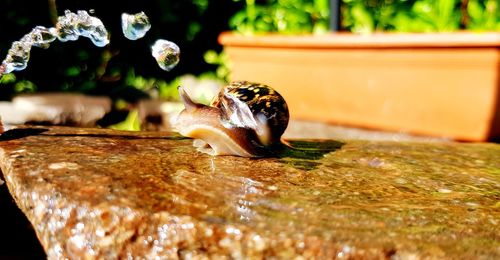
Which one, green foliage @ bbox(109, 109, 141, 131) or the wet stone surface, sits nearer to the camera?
the wet stone surface

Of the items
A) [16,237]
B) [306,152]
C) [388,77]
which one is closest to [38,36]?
[16,237]

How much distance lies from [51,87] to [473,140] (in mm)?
2576

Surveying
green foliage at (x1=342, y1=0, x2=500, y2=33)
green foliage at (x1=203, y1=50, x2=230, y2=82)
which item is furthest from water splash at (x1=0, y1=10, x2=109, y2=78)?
green foliage at (x1=203, y1=50, x2=230, y2=82)

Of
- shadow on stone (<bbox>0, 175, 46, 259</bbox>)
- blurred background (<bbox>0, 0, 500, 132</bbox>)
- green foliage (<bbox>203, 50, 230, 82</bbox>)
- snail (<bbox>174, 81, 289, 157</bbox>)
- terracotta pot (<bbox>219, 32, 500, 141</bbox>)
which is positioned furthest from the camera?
green foliage (<bbox>203, 50, 230, 82</bbox>)

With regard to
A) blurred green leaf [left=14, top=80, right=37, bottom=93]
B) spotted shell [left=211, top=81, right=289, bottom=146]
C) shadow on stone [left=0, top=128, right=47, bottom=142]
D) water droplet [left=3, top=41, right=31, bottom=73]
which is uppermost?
water droplet [left=3, top=41, right=31, bottom=73]

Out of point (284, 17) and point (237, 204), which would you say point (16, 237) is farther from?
point (284, 17)

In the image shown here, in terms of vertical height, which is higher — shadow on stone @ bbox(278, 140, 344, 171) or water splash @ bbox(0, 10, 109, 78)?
water splash @ bbox(0, 10, 109, 78)

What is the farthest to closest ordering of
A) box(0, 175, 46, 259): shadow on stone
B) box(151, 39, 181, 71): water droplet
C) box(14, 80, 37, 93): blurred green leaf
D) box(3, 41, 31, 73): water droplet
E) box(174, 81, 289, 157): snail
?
box(14, 80, 37, 93): blurred green leaf, box(0, 175, 46, 259): shadow on stone, box(3, 41, 31, 73): water droplet, box(151, 39, 181, 71): water droplet, box(174, 81, 289, 157): snail

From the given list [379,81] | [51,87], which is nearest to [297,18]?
[379,81]

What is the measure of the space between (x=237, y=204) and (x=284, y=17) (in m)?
2.64

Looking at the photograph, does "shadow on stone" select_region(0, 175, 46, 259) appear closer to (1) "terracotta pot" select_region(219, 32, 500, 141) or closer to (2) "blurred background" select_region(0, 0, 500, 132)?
(2) "blurred background" select_region(0, 0, 500, 132)

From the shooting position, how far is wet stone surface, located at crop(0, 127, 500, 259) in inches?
44.9

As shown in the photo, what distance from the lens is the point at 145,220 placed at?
1.21 m

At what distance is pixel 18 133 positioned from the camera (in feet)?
5.82
